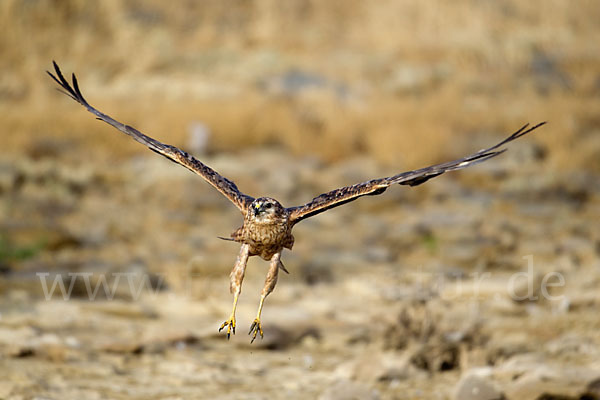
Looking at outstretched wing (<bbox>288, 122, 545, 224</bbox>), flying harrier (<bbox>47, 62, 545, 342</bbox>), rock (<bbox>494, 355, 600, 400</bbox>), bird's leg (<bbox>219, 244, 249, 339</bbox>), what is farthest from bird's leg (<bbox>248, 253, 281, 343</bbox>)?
rock (<bbox>494, 355, 600, 400</bbox>)

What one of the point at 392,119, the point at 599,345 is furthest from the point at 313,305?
the point at 392,119

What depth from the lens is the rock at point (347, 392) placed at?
5.96 m

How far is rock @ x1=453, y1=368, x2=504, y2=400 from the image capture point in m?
5.92

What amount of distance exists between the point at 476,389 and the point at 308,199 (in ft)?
30.0

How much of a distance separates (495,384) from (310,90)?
1642cm

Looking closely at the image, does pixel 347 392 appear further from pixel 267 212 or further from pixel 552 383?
pixel 267 212

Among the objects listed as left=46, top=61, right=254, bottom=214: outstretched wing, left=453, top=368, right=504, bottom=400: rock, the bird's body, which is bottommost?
left=453, top=368, right=504, bottom=400: rock

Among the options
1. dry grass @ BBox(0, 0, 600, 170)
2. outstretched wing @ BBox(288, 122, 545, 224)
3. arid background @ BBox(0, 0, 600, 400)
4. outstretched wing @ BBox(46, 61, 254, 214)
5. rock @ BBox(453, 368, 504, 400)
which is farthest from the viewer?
dry grass @ BBox(0, 0, 600, 170)

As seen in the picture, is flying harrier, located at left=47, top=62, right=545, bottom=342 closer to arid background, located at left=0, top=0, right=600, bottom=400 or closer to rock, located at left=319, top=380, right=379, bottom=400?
rock, located at left=319, top=380, right=379, bottom=400

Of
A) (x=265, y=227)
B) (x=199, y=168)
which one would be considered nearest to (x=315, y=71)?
(x=199, y=168)

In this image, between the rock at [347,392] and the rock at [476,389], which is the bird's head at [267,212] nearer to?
the rock at [347,392]

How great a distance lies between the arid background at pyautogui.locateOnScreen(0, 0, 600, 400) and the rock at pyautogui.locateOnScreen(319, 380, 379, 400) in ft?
0.07

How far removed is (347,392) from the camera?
19.7 ft

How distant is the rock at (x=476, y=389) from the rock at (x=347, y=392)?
67 cm
